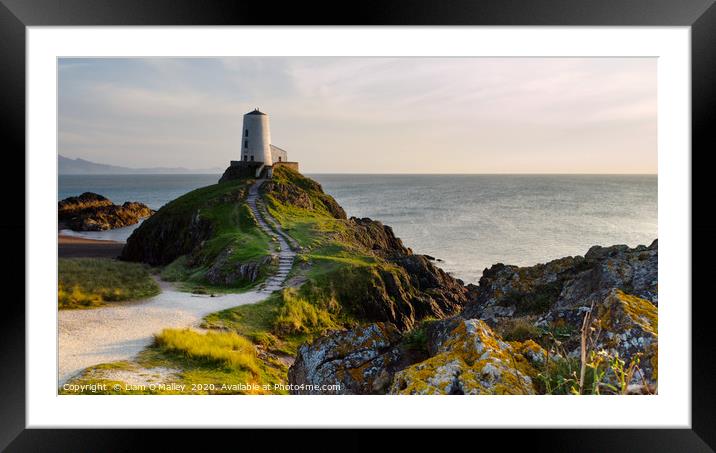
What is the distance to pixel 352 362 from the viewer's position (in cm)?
605

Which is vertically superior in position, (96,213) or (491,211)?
(491,211)

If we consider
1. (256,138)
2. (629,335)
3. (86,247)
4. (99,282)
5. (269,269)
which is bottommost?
(629,335)

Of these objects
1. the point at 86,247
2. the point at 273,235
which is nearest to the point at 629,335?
the point at 273,235

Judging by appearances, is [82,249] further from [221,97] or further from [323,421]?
[323,421]

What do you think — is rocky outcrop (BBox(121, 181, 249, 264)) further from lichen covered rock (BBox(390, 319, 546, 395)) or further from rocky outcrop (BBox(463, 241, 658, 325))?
lichen covered rock (BBox(390, 319, 546, 395))

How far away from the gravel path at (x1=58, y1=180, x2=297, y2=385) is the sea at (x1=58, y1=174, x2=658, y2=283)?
2.28 meters

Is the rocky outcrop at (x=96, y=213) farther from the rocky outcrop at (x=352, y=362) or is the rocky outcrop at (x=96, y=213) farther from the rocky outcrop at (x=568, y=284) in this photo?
the rocky outcrop at (x=568, y=284)

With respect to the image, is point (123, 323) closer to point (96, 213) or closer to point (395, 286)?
point (96, 213)

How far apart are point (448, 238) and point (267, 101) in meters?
5.47

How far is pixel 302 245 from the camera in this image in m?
10.6

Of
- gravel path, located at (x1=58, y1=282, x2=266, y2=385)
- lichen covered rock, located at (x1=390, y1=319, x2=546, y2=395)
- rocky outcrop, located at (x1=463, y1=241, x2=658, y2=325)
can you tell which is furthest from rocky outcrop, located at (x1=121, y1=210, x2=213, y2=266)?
lichen covered rock, located at (x1=390, y1=319, x2=546, y2=395)

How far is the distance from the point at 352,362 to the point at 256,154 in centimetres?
781
